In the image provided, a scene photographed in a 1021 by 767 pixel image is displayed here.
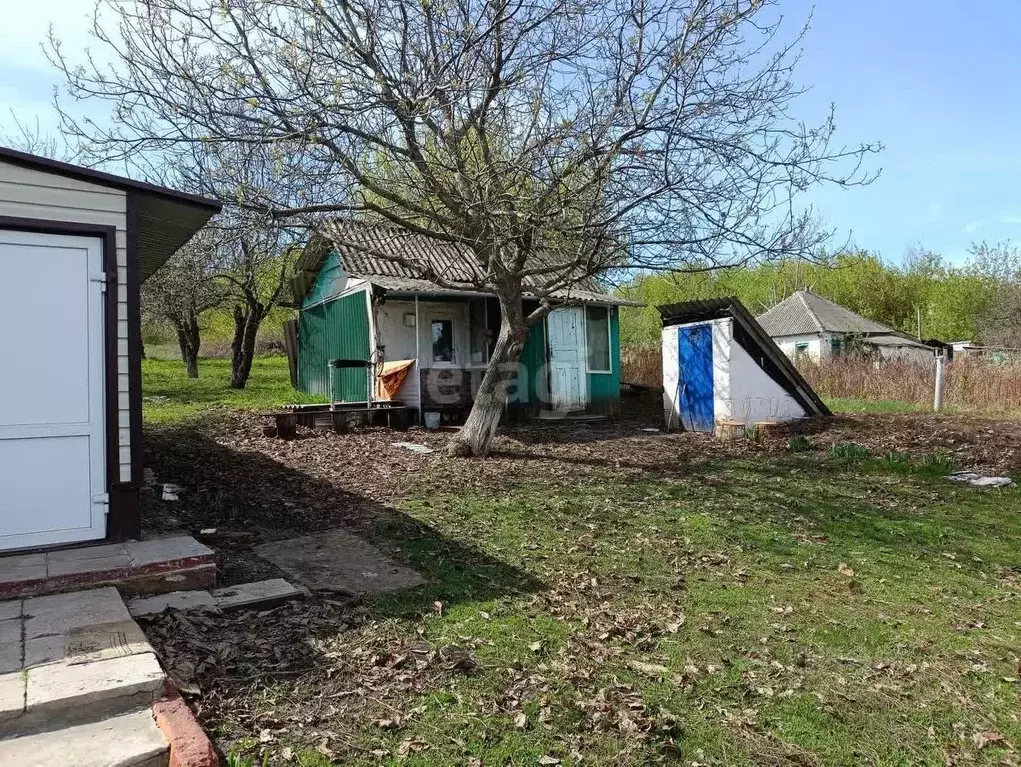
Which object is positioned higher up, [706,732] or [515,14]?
[515,14]

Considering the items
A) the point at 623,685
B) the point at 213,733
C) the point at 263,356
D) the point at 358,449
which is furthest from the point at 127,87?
the point at 263,356

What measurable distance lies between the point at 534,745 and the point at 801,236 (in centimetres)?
732

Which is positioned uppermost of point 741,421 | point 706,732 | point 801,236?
point 801,236

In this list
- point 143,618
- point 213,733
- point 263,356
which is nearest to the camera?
point 213,733

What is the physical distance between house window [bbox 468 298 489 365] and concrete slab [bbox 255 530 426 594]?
979cm

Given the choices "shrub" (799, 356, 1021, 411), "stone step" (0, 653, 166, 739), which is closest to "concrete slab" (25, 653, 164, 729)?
"stone step" (0, 653, 166, 739)

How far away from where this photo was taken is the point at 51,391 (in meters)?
4.80

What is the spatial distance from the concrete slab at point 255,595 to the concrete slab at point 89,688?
3.46 feet

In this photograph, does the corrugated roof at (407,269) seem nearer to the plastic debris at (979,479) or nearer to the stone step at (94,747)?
the plastic debris at (979,479)

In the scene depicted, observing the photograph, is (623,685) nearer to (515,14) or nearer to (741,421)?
(515,14)

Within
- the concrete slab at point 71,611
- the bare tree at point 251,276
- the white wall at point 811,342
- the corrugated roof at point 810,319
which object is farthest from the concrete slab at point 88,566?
the corrugated roof at point 810,319

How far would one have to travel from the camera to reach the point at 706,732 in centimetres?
306

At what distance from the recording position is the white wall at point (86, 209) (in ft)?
15.5

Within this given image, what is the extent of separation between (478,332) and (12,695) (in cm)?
1324
